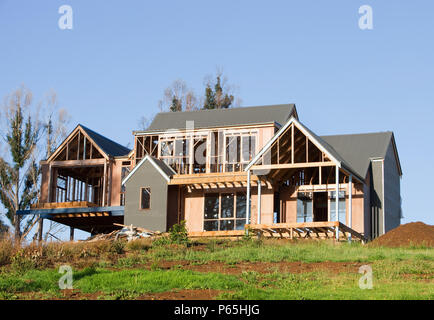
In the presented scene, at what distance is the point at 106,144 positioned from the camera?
37.7 meters

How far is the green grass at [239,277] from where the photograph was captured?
1446 cm

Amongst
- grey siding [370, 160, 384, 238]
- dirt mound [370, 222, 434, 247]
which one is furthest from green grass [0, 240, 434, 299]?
grey siding [370, 160, 384, 238]

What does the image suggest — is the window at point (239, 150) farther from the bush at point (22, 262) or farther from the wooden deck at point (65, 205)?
the bush at point (22, 262)

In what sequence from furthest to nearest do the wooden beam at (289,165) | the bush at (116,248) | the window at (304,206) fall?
the window at (304,206)
the wooden beam at (289,165)
the bush at (116,248)

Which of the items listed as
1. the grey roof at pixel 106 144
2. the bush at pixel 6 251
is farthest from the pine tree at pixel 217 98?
the bush at pixel 6 251

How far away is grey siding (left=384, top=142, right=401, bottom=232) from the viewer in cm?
3231

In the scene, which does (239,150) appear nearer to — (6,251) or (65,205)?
(65,205)

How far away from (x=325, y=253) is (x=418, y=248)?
4.76 meters

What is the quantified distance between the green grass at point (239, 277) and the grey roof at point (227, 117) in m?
11.4

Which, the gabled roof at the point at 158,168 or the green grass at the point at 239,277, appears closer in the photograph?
the green grass at the point at 239,277
